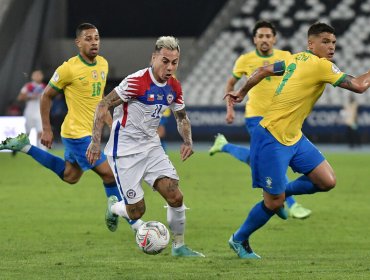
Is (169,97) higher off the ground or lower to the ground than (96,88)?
higher

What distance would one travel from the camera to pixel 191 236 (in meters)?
9.80

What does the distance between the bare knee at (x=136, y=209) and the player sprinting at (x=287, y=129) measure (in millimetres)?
870

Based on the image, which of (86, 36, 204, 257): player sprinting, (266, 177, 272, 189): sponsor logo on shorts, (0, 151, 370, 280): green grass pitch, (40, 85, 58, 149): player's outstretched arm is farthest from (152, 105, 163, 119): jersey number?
(40, 85, 58, 149): player's outstretched arm

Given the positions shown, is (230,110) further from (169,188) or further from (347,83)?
(347,83)

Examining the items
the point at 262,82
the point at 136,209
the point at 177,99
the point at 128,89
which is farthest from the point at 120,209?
the point at 262,82

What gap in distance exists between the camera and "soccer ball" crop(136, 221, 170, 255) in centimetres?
767

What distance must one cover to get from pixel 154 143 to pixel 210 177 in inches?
360

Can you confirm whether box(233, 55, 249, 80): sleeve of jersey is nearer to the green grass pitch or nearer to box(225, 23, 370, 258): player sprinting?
the green grass pitch

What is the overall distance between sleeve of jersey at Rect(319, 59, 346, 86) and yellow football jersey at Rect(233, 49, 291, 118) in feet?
11.4

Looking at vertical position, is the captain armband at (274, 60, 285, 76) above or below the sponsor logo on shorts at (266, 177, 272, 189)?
above

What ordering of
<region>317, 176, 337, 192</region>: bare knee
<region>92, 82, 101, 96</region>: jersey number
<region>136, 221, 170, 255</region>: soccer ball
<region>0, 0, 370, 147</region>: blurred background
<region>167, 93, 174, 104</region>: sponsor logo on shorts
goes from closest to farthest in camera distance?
1. <region>136, 221, 170, 255</region>: soccer ball
2. <region>167, 93, 174, 104</region>: sponsor logo on shorts
3. <region>317, 176, 337, 192</region>: bare knee
4. <region>92, 82, 101, 96</region>: jersey number
5. <region>0, 0, 370, 147</region>: blurred background

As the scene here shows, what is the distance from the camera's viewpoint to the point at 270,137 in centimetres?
831

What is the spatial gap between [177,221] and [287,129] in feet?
4.08

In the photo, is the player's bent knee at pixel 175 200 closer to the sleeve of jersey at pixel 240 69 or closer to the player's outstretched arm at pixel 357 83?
the player's outstretched arm at pixel 357 83
